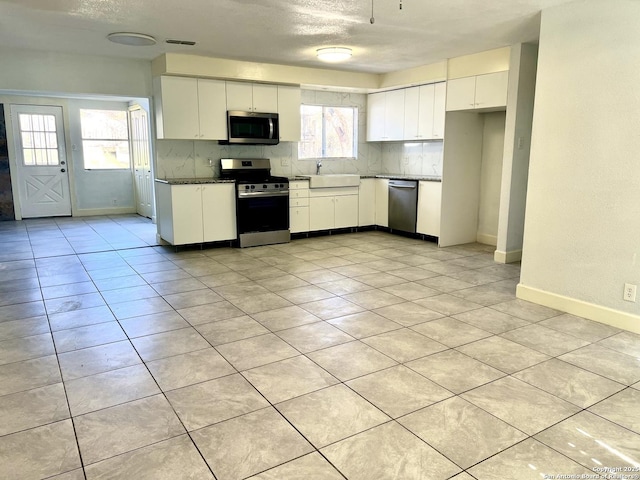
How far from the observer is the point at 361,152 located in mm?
7551

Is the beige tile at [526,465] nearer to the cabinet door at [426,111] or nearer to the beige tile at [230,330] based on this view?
the beige tile at [230,330]

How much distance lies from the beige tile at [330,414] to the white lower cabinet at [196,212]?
12.5 ft

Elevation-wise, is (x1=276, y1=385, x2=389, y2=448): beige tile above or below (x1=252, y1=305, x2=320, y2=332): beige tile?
below

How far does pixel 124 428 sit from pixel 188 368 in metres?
0.61

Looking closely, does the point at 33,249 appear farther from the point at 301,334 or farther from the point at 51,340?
the point at 301,334

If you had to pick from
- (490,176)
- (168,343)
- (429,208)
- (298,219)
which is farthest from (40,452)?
(490,176)

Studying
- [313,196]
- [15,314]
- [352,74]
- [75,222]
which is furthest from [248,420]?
[75,222]

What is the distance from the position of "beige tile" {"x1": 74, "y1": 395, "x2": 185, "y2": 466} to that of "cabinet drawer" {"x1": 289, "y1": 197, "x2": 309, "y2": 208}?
436 centimetres

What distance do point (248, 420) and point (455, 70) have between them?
506 centimetres

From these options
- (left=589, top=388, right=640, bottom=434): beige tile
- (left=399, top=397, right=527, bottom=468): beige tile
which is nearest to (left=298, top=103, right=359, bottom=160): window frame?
(left=399, top=397, right=527, bottom=468): beige tile

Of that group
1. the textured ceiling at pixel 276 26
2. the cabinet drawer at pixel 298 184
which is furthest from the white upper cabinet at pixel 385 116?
the cabinet drawer at pixel 298 184

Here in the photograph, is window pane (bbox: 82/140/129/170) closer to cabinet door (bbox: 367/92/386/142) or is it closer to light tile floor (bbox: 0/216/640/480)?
light tile floor (bbox: 0/216/640/480)

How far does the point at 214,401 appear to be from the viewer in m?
2.33

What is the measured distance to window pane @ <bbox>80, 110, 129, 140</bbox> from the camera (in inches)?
344
